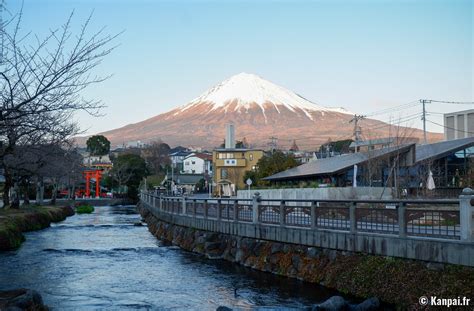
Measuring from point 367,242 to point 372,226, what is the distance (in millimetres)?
446

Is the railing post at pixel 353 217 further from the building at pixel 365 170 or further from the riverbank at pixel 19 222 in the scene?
the building at pixel 365 170

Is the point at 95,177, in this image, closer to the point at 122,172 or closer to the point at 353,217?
the point at 122,172

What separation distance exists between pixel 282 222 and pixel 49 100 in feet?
27.6

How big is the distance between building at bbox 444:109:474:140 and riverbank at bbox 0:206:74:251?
1521 inches

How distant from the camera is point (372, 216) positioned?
533 inches

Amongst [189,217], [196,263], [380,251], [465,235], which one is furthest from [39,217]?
[465,235]

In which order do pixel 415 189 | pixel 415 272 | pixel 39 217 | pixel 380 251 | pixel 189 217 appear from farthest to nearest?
pixel 39 217, pixel 415 189, pixel 189 217, pixel 380 251, pixel 415 272

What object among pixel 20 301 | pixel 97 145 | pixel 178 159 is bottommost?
pixel 20 301

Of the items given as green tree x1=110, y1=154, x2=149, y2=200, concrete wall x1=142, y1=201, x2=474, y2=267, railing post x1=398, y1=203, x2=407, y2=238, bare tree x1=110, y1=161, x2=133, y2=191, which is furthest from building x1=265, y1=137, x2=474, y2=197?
green tree x1=110, y1=154, x2=149, y2=200

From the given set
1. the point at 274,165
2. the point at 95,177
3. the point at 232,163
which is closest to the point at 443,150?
the point at 274,165

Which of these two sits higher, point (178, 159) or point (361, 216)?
point (178, 159)

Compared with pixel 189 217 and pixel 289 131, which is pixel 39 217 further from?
pixel 289 131

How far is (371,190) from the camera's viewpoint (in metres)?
31.1

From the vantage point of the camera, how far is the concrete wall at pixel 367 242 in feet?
35.3
